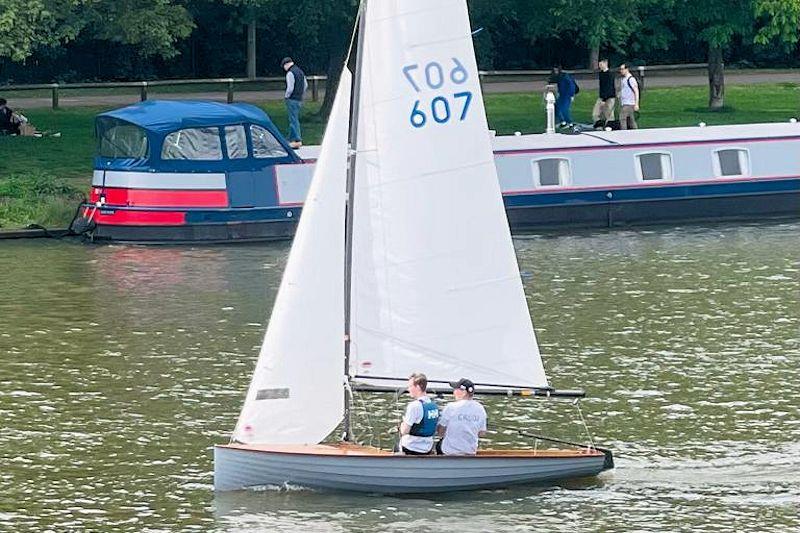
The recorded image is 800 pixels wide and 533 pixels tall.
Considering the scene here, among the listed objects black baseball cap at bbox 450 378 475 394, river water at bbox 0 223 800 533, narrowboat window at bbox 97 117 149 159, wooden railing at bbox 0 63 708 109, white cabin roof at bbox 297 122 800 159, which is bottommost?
river water at bbox 0 223 800 533

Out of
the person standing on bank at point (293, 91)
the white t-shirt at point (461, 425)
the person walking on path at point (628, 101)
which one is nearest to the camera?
the white t-shirt at point (461, 425)

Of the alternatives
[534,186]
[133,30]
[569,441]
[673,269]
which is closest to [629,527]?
[569,441]

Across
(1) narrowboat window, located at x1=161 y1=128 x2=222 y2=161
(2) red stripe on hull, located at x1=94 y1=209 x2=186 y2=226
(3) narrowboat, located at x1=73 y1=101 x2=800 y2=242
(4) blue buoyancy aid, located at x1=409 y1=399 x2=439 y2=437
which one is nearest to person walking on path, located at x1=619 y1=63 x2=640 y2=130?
(3) narrowboat, located at x1=73 y1=101 x2=800 y2=242

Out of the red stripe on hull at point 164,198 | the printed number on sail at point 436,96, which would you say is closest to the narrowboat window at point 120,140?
the red stripe on hull at point 164,198

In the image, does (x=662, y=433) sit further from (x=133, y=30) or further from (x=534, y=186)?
(x=133, y=30)

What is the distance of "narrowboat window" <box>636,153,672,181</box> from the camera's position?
47750 mm

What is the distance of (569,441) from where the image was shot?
27.0 meters

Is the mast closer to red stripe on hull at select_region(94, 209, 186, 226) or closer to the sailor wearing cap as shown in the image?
the sailor wearing cap

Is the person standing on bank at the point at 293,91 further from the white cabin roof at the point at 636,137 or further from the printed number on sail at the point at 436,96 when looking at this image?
the printed number on sail at the point at 436,96

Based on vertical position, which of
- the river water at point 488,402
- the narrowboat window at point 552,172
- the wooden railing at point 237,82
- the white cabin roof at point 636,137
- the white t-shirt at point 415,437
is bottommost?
the river water at point 488,402

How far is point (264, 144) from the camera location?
45.2 meters

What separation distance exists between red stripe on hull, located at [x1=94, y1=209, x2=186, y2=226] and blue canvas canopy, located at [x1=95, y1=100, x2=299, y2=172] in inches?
40.2

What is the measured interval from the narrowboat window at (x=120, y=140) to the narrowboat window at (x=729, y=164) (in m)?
14.2

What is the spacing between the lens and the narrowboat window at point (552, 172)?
1858 inches
